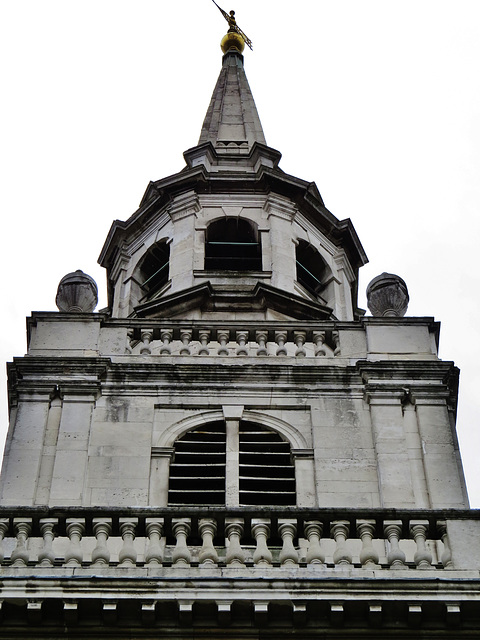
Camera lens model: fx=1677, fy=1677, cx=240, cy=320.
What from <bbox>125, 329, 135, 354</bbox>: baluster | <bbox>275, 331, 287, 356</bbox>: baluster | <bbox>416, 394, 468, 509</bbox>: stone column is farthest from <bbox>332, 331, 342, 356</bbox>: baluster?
<bbox>125, 329, 135, 354</bbox>: baluster

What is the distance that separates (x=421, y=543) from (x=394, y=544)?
0.32 metres

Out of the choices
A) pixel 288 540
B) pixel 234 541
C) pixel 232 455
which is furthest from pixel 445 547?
pixel 232 455

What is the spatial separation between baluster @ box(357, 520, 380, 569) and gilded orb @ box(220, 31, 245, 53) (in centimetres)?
2614

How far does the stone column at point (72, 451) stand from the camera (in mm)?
21984

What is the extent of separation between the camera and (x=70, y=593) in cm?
1783

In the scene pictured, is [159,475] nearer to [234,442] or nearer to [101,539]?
[234,442]

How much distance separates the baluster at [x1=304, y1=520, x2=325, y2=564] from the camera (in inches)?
746

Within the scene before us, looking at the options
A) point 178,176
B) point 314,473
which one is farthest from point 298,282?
point 314,473

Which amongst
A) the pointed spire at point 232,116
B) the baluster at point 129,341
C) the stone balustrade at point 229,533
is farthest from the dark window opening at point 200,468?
the pointed spire at point 232,116

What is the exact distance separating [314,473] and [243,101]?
17.8 m

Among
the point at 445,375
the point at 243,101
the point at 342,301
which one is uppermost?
the point at 243,101

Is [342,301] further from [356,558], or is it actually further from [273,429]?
[356,558]

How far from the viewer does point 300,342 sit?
2583 cm

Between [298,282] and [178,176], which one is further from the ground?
[178,176]
